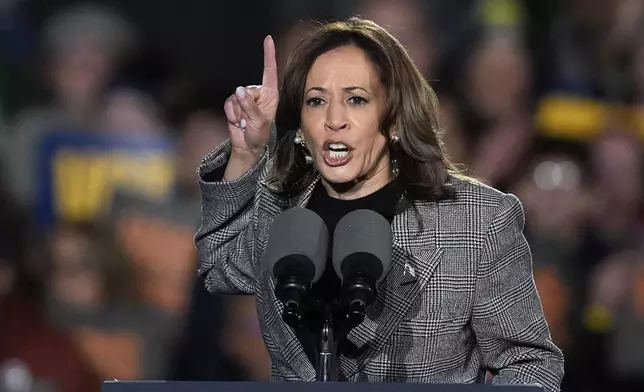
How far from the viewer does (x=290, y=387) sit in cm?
136

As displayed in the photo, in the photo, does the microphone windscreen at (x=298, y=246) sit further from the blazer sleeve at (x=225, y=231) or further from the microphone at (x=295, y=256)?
the blazer sleeve at (x=225, y=231)

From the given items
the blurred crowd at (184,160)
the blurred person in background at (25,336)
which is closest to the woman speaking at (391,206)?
the blurred crowd at (184,160)

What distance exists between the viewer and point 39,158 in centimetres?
371

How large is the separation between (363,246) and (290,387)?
23cm

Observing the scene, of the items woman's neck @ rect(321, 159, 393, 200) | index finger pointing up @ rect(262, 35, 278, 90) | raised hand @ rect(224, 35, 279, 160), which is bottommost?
woman's neck @ rect(321, 159, 393, 200)

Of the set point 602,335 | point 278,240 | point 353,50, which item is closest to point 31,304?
point 602,335

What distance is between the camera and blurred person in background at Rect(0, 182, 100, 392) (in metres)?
3.62

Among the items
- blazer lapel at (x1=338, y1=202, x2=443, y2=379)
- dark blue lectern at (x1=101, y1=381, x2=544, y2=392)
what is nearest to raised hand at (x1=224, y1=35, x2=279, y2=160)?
blazer lapel at (x1=338, y1=202, x2=443, y2=379)

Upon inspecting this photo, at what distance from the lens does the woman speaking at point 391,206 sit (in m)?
1.87

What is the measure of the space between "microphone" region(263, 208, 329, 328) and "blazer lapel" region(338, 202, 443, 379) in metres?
0.34

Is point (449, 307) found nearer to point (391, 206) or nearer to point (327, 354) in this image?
point (391, 206)

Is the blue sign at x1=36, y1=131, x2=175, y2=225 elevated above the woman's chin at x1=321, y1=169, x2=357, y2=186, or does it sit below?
below

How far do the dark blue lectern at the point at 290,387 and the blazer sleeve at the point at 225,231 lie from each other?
629 millimetres

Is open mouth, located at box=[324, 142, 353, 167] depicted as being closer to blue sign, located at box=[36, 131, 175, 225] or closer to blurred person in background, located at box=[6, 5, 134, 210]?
blue sign, located at box=[36, 131, 175, 225]
